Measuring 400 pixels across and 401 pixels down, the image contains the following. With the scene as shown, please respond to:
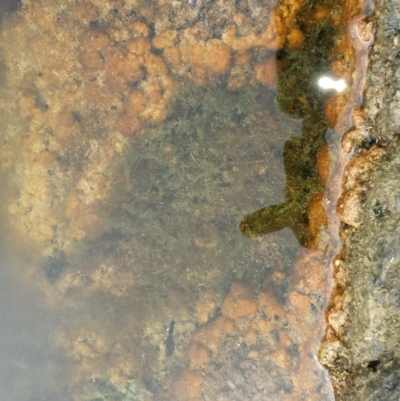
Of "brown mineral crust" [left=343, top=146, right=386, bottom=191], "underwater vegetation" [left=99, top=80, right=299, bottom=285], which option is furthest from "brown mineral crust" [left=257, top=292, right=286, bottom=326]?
"brown mineral crust" [left=343, top=146, right=386, bottom=191]

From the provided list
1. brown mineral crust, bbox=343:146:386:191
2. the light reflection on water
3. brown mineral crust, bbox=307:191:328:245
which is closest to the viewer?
brown mineral crust, bbox=343:146:386:191

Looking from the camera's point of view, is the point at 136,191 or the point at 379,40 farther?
the point at 136,191

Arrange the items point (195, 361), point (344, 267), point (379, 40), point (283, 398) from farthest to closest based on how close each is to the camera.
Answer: point (195, 361) → point (283, 398) → point (344, 267) → point (379, 40)

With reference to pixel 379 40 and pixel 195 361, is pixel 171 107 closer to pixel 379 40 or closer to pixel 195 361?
pixel 379 40

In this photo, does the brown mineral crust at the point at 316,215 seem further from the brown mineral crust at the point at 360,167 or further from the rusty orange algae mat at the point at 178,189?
the brown mineral crust at the point at 360,167

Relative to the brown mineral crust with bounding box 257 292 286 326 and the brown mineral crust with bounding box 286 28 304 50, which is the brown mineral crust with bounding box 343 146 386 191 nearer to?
the brown mineral crust with bounding box 286 28 304 50

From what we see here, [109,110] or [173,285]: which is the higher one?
[109,110]

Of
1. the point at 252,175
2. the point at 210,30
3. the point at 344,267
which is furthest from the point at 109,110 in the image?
the point at 344,267
